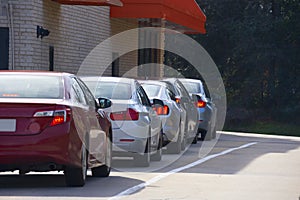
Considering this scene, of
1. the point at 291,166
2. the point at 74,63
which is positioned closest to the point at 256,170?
the point at 291,166

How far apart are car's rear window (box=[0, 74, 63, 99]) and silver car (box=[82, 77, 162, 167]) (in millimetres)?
3299

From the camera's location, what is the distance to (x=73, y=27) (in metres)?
27.1

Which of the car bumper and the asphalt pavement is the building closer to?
the asphalt pavement

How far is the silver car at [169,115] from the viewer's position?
2095 centimetres

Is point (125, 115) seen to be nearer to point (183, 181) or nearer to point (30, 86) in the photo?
point (183, 181)

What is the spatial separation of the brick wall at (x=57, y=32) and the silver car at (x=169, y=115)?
3218 millimetres

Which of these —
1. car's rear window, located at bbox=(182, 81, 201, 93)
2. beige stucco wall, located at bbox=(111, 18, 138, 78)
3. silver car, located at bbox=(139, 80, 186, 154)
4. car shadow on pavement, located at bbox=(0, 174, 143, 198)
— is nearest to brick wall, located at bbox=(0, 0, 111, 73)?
beige stucco wall, located at bbox=(111, 18, 138, 78)

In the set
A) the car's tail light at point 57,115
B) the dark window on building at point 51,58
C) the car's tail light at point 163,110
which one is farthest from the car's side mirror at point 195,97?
the car's tail light at point 57,115

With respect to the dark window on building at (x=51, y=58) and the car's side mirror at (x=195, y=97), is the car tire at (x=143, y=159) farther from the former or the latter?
the car's side mirror at (x=195, y=97)

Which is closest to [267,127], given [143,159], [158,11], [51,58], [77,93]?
[158,11]

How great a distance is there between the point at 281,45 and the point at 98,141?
35693 mm

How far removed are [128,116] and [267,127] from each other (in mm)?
31536

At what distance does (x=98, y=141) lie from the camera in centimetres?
1425

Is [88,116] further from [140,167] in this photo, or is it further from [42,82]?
[140,167]
